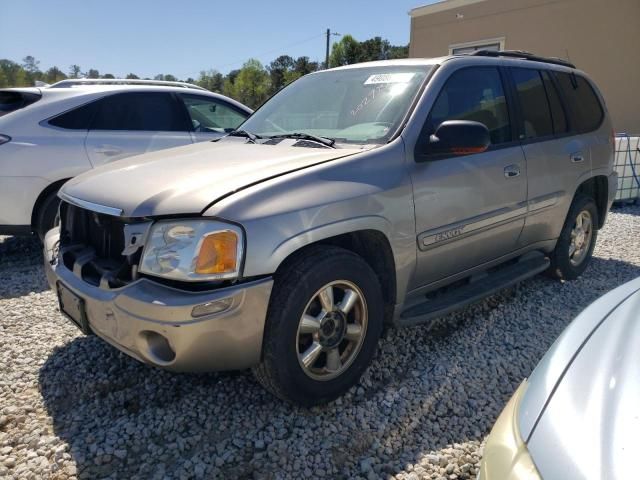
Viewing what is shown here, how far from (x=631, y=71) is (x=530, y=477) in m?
13.0

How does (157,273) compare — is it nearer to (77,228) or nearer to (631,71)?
(77,228)

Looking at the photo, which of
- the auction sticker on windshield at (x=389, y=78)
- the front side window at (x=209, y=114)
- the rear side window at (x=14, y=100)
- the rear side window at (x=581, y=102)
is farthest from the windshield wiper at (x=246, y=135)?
the rear side window at (x=581, y=102)

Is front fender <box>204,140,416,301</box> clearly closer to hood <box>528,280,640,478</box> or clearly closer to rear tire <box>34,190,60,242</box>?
hood <box>528,280,640,478</box>

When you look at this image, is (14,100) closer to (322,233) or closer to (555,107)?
(322,233)

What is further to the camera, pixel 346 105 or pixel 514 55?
pixel 514 55

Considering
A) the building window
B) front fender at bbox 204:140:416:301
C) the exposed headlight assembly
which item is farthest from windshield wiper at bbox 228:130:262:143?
the building window

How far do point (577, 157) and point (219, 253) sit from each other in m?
3.23

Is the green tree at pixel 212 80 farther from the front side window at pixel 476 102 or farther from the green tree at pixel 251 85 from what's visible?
the front side window at pixel 476 102

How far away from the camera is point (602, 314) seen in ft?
5.49

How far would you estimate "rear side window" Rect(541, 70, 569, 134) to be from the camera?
386cm

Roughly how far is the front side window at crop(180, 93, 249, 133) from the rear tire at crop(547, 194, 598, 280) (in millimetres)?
3406

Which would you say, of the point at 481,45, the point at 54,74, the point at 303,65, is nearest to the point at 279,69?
the point at 303,65

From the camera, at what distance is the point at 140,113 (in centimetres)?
512

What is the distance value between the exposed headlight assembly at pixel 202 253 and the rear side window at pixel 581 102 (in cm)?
329
